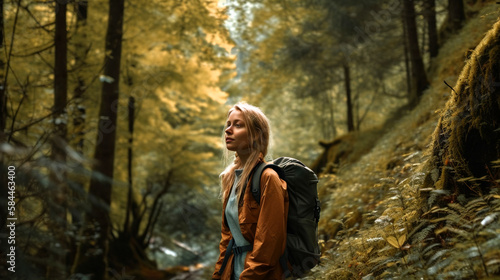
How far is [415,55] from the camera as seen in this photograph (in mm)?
9602

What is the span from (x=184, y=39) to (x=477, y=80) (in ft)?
26.9

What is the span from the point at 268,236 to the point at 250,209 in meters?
0.29

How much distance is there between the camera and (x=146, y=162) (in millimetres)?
14945

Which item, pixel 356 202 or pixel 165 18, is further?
pixel 165 18

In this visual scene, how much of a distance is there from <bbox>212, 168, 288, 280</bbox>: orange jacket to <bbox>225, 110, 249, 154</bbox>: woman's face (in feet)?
1.22

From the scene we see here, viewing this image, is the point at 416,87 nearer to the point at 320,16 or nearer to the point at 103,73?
the point at 320,16

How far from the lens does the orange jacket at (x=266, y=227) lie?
2.53 metres

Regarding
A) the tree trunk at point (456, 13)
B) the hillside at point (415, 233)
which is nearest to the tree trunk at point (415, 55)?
the tree trunk at point (456, 13)

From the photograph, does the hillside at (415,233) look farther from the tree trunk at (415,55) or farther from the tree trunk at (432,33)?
the tree trunk at (432,33)

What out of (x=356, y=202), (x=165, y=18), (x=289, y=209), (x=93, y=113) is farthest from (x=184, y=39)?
(x=289, y=209)

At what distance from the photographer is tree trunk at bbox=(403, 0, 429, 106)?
9594 millimetres

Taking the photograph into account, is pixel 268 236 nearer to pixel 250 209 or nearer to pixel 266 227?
pixel 266 227

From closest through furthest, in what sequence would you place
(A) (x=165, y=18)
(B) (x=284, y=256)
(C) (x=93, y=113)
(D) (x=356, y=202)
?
1. (B) (x=284, y=256)
2. (D) (x=356, y=202)
3. (A) (x=165, y=18)
4. (C) (x=93, y=113)

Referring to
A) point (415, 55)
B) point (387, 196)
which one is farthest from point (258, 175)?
point (415, 55)
